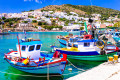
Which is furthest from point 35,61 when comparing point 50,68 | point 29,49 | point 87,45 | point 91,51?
point 87,45

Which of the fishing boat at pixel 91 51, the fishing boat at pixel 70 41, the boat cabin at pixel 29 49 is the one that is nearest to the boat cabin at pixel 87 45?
the fishing boat at pixel 91 51

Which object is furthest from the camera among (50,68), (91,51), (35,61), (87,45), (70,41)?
(70,41)

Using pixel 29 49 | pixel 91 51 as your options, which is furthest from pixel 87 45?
pixel 29 49

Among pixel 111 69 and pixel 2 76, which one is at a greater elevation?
pixel 111 69

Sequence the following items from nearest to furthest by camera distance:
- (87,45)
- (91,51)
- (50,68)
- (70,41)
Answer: (50,68) → (91,51) → (87,45) → (70,41)

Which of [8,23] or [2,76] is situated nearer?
[2,76]

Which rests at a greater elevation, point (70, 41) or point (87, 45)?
point (87, 45)

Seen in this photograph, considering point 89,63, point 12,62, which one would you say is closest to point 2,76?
point 12,62

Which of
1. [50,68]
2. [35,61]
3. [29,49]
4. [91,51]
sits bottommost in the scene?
[50,68]

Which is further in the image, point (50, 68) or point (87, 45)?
point (87, 45)

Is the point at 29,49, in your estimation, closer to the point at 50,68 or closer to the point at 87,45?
the point at 50,68

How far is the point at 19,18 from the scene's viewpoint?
618 ft

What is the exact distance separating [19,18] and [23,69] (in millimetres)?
185900

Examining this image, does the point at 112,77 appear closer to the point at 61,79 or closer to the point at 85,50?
the point at 61,79
